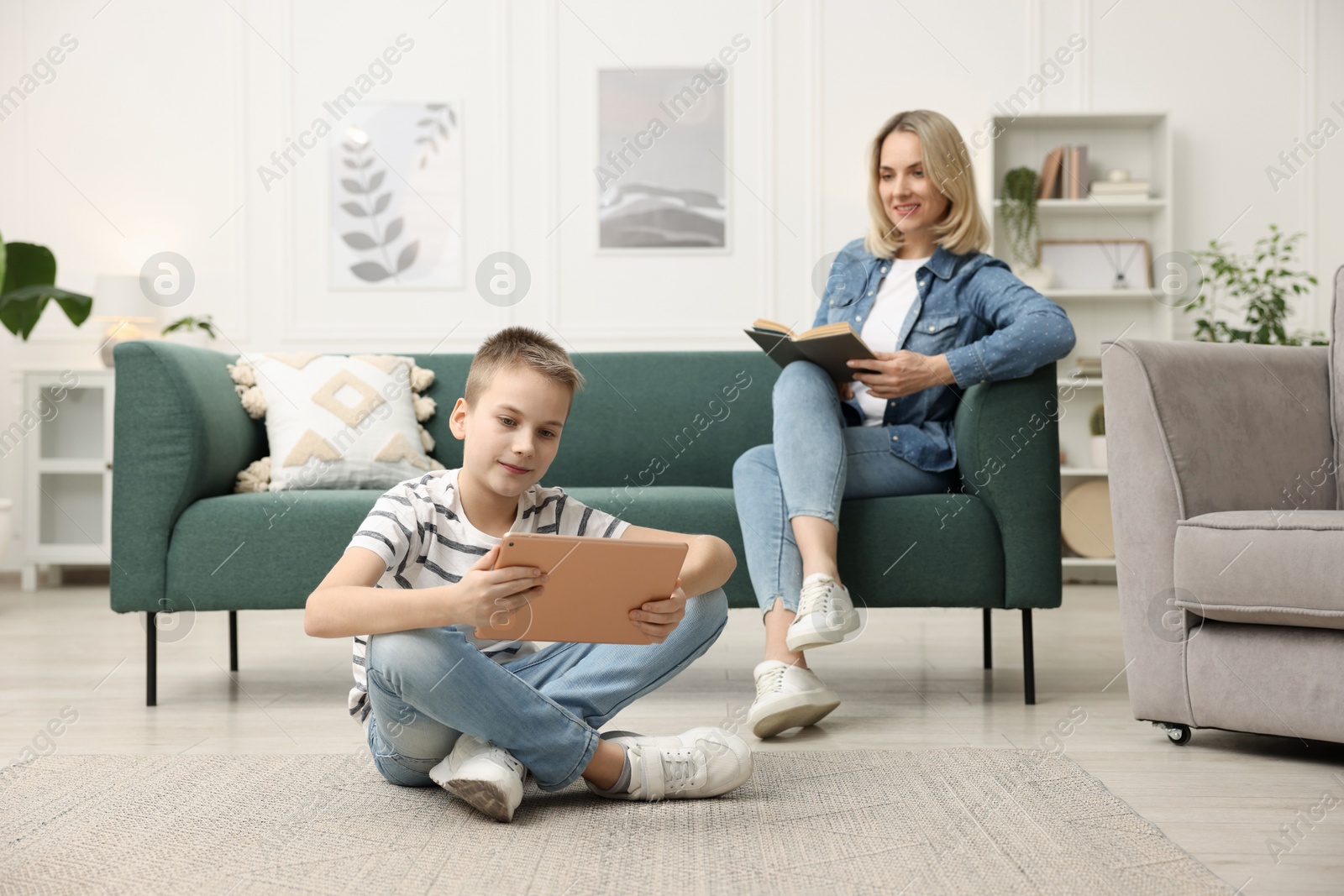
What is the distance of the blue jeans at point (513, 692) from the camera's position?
3.67 feet

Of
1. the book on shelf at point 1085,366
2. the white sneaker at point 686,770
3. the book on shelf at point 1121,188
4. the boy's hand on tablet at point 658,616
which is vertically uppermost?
the book on shelf at point 1121,188

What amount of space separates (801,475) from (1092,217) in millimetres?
2784

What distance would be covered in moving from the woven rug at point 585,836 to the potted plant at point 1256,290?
2794 mm

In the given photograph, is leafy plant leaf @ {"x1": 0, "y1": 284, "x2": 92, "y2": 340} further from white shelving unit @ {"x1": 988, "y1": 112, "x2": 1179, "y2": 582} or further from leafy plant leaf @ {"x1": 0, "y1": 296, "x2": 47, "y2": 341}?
white shelving unit @ {"x1": 988, "y1": 112, "x2": 1179, "y2": 582}

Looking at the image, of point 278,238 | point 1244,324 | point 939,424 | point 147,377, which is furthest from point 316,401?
point 1244,324

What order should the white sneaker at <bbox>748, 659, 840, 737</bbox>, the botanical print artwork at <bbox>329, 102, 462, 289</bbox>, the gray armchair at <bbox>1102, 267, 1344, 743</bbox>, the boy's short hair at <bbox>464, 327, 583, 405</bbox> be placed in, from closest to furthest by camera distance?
1. the boy's short hair at <bbox>464, 327, 583, 405</bbox>
2. the gray armchair at <bbox>1102, 267, 1344, 743</bbox>
3. the white sneaker at <bbox>748, 659, 840, 737</bbox>
4. the botanical print artwork at <bbox>329, 102, 462, 289</bbox>

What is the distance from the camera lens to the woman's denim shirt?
183cm

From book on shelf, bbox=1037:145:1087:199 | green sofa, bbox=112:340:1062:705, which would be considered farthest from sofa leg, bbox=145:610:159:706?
book on shelf, bbox=1037:145:1087:199

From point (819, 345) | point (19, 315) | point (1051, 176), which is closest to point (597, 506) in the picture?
point (819, 345)

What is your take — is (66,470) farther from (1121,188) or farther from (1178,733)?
(1121,188)

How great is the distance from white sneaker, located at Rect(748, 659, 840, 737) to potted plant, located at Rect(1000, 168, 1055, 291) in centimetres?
263

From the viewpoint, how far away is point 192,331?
387 centimetres

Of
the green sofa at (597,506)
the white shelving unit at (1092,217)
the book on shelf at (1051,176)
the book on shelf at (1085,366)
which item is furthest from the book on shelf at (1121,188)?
the green sofa at (597,506)

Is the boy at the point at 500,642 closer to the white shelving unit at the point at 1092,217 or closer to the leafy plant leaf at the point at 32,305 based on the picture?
the leafy plant leaf at the point at 32,305
